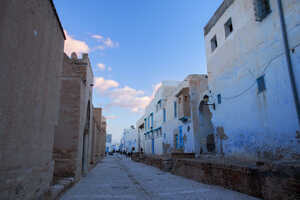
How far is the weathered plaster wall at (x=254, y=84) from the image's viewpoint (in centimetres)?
727

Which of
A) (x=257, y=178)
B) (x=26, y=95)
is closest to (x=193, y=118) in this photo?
(x=257, y=178)

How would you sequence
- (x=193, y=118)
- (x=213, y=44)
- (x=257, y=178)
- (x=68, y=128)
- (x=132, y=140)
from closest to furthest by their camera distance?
1. (x=257, y=178)
2. (x=68, y=128)
3. (x=213, y=44)
4. (x=193, y=118)
5. (x=132, y=140)

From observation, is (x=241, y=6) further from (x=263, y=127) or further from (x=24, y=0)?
(x=24, y=0)

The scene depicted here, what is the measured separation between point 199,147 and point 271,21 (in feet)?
32.1

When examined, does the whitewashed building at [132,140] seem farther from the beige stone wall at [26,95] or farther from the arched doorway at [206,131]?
the beige stone wall at [26,95]

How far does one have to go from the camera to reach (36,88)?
355 cm

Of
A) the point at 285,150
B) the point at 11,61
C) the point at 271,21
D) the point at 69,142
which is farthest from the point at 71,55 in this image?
the point at 285,150

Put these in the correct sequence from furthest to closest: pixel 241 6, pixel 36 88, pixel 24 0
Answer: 1. pixel 241 6
2. pixel 36 88
3. pixel 24 0

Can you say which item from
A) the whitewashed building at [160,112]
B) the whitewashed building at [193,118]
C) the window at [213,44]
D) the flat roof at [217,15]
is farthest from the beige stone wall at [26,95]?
the whitewashed building at [160,112]

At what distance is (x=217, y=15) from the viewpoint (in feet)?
39.7

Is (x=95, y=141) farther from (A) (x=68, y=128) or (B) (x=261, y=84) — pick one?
(B) (x=261, y=84)

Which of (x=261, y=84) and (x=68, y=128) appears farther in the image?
(x=261, y=84)

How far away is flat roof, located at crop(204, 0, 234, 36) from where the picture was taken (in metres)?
11.1

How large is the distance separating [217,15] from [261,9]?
3.76 m
